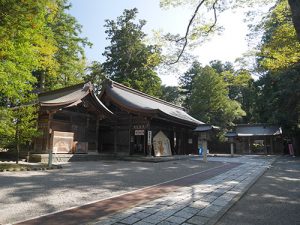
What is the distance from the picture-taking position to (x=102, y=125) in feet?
66.2

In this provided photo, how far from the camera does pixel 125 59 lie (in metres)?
35.9

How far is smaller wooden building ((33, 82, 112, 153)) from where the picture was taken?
49.2ft

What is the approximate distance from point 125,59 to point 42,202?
32037mm

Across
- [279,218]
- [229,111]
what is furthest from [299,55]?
[229,111]

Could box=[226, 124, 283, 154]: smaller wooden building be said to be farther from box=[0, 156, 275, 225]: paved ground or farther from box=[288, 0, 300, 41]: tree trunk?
box=[288, 0, 300, 41]: tree trunk

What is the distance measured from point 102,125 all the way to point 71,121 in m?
3.77

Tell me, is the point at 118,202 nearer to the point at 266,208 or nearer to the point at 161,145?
the point at 266,208

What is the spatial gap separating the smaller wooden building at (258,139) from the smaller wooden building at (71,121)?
65.6ft

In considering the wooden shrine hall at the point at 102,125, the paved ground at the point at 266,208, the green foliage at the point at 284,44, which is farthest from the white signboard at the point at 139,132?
the paved ground at the point at 266,208

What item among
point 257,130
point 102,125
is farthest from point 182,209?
point 257,130

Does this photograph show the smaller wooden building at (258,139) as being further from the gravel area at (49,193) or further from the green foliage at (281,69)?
the gravel area at (49,193)

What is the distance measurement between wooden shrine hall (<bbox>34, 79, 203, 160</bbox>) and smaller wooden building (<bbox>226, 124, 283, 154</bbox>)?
15.7m

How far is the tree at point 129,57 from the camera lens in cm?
3612

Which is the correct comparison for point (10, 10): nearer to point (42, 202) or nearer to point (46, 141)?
point (42, 202)
